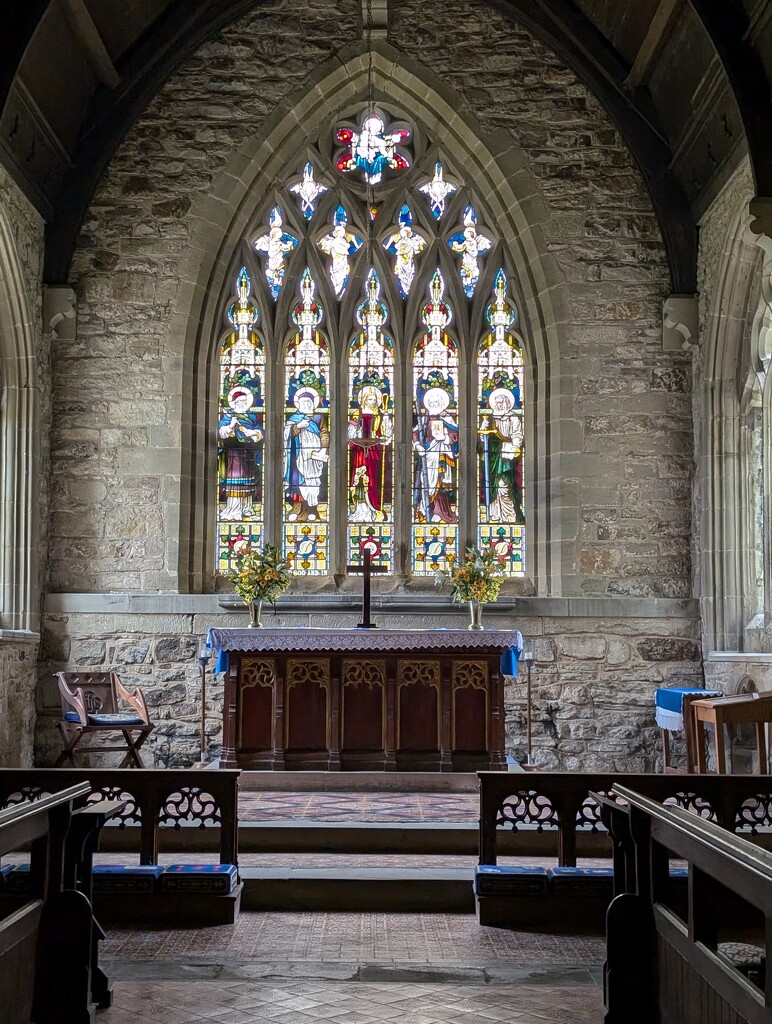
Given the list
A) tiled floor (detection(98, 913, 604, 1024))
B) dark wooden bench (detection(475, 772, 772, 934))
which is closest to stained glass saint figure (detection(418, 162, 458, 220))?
dark wooden bench (detection(475, 772, 772, 934))

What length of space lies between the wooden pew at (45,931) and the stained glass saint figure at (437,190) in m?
8.22

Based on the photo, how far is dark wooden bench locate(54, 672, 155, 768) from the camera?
27.5ft

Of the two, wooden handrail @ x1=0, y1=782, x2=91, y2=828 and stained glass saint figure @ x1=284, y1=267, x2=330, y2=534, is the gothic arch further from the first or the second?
wooden handrail @ x1=0, y1=782, x2=91, y2=828

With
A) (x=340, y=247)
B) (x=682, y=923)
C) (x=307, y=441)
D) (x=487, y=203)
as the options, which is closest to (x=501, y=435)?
(x=307, y=441)

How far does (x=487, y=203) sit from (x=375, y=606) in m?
3.84

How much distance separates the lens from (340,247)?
11.1m

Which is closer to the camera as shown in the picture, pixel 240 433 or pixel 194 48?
pixel 194 48

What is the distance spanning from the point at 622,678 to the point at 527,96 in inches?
205

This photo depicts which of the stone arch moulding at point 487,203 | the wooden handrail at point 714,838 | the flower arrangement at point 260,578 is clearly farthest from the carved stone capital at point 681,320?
the wooden handrail at point 714,838

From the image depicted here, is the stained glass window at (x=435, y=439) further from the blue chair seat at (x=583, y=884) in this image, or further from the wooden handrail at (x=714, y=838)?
the wooden handrail at (x=714, y=838)

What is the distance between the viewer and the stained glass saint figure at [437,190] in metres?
11.2

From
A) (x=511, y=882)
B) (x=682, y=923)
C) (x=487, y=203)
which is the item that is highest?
(x=487, y=203)

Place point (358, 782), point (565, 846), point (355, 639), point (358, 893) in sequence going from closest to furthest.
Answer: point (565, 846) < point (358, 893) < point (358, 782) < point (355, 639)

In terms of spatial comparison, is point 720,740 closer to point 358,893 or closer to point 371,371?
point 358,893
